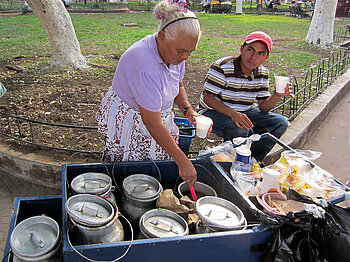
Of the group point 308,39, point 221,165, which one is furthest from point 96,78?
point 308,39

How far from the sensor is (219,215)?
6.25 feet

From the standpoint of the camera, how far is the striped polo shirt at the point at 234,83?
10.1 ft

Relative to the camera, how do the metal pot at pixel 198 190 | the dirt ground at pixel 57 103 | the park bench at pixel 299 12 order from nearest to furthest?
1. the metal pot at pixel 198 190
2. the dirt ground at pixel 57 103
3. the park bench at pixel 299 12

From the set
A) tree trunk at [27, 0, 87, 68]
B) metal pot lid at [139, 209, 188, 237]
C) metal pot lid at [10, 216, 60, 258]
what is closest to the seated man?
metal pot lid at [139, 209, 188, 237]

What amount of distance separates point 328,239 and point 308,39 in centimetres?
1203

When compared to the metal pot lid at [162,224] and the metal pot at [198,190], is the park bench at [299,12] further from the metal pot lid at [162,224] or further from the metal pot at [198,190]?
the metal pot lid at [162,224]

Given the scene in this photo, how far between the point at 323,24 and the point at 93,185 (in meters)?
12.0

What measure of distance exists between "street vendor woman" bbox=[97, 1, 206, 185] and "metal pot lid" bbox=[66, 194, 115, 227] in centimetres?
53

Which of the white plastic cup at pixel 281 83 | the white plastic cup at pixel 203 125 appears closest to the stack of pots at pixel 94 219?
the white plastic cup at pixel 203 125

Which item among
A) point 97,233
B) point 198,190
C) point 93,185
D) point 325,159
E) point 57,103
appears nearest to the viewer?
point 97,233

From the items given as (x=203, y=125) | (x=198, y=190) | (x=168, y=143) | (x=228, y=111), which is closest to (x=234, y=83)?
(x=228, y=111)

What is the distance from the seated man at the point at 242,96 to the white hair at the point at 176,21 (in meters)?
1.20

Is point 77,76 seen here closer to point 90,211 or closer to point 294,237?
point 90,211

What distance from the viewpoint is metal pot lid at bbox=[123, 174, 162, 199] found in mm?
2025
